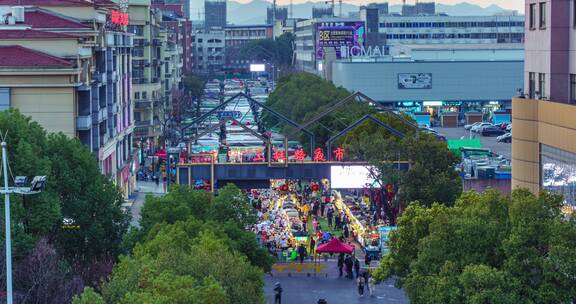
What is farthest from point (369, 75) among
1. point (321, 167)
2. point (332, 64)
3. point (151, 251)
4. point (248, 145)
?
point (151, 251)

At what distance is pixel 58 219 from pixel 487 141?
255 ft

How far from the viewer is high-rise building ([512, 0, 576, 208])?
1638 inches

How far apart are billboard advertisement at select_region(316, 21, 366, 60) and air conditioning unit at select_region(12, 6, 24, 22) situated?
113m

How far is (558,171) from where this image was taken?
42.3 meters

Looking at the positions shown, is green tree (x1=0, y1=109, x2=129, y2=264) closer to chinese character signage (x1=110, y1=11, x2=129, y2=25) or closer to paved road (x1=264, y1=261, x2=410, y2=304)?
paved road (x1=264, y1=261, x2=410, y2=304)

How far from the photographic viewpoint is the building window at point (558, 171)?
135ft

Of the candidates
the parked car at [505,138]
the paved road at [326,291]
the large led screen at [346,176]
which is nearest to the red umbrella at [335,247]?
the paved road at [326,291]

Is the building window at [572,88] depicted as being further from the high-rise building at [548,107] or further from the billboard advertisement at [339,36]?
the billboard advertisement at [339,36]

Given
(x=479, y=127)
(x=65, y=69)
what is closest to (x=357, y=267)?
(x=65, y=69)

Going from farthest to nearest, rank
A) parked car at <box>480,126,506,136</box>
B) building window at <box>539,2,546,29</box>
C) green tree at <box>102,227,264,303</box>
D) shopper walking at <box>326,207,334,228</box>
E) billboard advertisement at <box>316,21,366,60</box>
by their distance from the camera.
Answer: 1. billboard advertisement at <box>316,21,366,60</box>
2. parked car at <box>480,126,506,136</box>
3. shopper walking at <box>326,207,334,228</box>
4. building window at <box>539,2,546,29</box>
5. green tree at <box>102,227,264,303</box>

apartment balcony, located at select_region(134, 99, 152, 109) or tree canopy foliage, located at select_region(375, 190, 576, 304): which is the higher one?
apartment balcony, located at select_region(134, 99, 152, 109)

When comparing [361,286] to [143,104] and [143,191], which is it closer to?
[143,191]

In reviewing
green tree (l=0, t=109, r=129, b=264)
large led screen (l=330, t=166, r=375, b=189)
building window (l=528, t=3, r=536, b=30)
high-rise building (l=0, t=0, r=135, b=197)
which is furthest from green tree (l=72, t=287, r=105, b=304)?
large led screen (l=330, t=166, r=375, b=189)

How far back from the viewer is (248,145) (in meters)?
108
